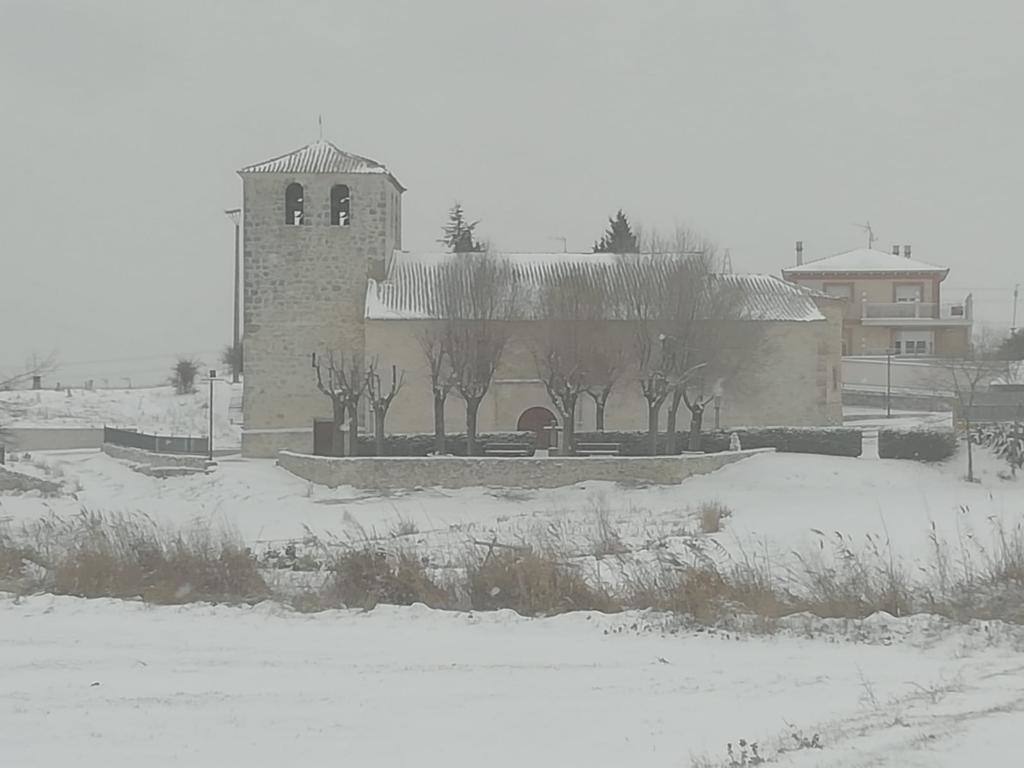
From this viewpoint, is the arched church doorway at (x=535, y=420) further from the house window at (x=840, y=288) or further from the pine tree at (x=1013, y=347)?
the house window at (x=840, y=288)

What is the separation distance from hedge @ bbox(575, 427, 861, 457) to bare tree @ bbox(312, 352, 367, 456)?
6.20 metres

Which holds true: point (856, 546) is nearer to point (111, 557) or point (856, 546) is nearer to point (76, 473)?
point (111, 557)

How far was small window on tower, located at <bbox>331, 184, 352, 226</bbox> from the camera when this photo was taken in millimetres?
37625

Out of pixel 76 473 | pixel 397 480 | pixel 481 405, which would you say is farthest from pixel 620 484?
pixel 76 473

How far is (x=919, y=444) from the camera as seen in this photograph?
30.7m

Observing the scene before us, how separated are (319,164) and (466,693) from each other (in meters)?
32.1

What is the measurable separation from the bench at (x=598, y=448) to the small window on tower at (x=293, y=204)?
12.0 meters

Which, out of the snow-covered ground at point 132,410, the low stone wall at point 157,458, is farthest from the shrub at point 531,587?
the snow-covered ground at point 132,410

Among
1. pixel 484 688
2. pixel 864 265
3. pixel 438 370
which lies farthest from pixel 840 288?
pixel 484 688

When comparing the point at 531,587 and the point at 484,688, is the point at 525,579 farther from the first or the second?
the point at 484,688

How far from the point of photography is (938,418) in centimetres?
4191

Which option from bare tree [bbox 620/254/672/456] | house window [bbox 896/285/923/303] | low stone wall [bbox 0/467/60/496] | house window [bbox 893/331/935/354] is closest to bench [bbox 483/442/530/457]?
bare tree [bbox 620/254/672/456]

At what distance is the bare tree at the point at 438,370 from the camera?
1265 inches

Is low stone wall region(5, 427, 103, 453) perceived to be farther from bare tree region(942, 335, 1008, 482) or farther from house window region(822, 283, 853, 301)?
house window region(822, 283, 853, 301)
